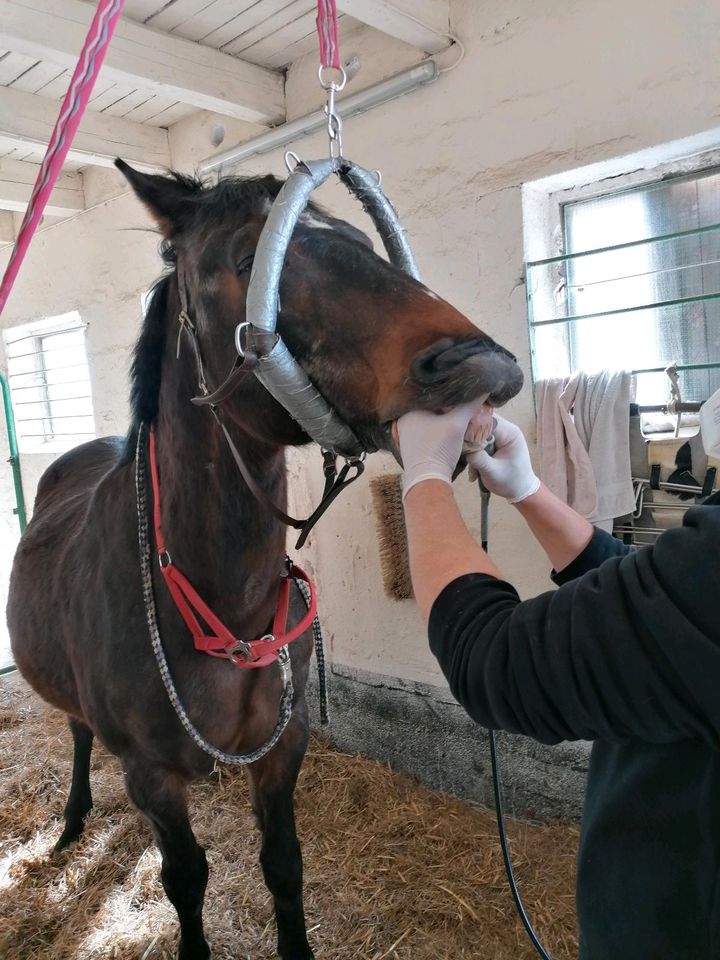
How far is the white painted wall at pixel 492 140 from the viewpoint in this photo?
1.86m

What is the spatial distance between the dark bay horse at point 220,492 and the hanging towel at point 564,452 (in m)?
0.90

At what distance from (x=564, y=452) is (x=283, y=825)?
1.31m

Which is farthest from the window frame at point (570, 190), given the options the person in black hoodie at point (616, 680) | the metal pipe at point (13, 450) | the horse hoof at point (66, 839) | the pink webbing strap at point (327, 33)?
the metal pipe at point (13, 450)

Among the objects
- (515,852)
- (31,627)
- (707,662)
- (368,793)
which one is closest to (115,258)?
(31,627)

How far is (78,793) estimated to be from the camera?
100 inches

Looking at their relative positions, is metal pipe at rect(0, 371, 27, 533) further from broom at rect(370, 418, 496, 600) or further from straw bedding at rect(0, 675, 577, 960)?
broom at rect(370, 418, 496, 600)

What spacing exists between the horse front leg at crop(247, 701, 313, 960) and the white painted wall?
968 mm

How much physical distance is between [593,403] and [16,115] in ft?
8.83

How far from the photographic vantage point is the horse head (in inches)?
35.0

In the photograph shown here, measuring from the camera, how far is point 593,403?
78.6 inches

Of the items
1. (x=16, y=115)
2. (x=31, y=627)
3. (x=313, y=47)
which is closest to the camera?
(x=31, y=627)

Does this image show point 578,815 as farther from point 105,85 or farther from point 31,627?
point 105,85

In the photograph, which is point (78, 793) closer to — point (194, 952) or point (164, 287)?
point (194, 952)

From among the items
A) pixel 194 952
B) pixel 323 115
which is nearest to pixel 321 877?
pixel 194 952
